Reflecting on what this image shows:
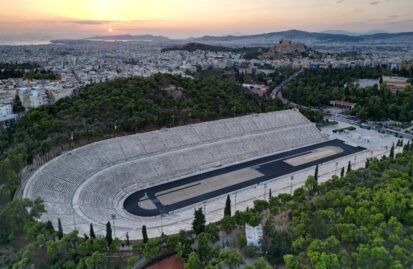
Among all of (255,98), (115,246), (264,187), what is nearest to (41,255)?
(115,246)

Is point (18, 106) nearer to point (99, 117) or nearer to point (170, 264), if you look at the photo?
point (99, 117)

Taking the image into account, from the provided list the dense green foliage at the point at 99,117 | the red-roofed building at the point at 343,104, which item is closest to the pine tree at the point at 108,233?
the dense green foliage at the point at 99,117

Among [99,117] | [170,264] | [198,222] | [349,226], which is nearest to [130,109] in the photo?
[99,117]

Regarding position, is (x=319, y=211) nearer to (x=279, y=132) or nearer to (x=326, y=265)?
(x=326, y=265)

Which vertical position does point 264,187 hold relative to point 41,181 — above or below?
below

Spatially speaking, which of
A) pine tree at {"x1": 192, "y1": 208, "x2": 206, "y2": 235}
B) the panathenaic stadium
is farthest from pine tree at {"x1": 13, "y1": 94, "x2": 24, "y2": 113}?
pine tree at {"x1": 192, "y1": 208, "x2": 206, "y2": 235}

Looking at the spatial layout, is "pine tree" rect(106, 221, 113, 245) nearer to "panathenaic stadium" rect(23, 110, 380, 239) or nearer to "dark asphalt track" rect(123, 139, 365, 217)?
"panathenaic stadium" rect(23, 110, 380, 239)
